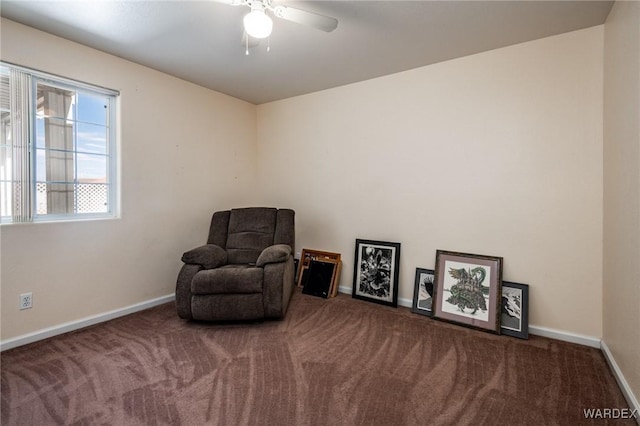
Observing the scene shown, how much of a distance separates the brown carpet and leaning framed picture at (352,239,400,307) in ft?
1.64

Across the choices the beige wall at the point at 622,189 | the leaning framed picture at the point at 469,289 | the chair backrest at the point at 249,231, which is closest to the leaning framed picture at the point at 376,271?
the leaning framed picture at the point at 469,289

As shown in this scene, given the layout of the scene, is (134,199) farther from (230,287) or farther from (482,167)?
(482,167)

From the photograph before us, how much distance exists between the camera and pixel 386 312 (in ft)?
9.56

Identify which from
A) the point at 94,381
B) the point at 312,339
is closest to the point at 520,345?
the point at 312,339

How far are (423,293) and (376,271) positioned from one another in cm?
52

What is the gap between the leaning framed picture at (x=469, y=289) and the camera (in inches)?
98.8

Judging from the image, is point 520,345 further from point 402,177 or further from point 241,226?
point 241,226

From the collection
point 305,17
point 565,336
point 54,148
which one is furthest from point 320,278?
point 54,148

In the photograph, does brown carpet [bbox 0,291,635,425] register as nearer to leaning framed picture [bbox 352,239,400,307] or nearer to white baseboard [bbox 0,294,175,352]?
white baseboard [bbox 0,294,175,352]

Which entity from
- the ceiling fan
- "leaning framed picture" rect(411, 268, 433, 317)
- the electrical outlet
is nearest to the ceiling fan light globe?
the ceiling fan

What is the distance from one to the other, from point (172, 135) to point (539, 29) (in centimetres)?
340

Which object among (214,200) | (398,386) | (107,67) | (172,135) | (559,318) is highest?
(107,67)

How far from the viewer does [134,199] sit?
115 inches

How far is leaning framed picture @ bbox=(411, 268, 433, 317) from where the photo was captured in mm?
2834
